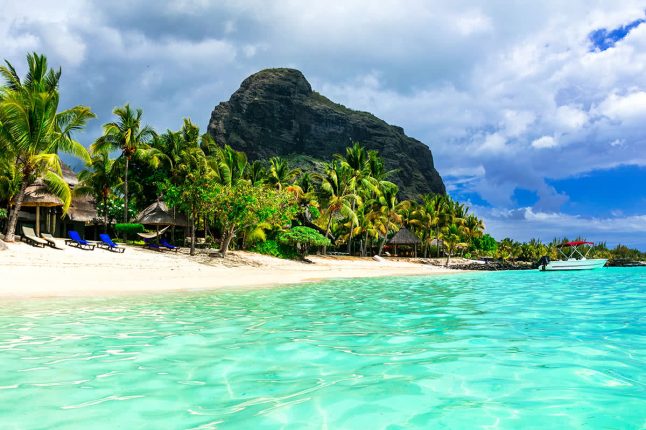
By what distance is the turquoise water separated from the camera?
330 cm

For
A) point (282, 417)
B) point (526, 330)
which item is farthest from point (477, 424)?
point (526, 330)

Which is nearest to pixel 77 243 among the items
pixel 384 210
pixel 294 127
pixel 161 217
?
pixel 161 217

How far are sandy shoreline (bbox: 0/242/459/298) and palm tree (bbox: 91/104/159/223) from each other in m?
11.2

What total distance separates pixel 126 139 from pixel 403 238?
1291 inches

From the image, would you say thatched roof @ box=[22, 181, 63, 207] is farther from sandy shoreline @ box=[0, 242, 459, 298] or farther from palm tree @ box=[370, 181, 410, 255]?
palm tree @ box=[370, 181, 410, 255]

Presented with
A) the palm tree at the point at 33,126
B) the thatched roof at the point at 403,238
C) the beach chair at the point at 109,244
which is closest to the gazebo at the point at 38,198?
the palm tree at the point at 33,126

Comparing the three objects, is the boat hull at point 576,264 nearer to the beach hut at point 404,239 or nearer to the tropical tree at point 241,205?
the beach hut at point 404,239

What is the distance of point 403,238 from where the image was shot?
53500mm

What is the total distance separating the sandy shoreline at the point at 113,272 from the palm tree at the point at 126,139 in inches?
440

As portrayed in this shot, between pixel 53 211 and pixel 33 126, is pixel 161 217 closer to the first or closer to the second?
pixel 53 211

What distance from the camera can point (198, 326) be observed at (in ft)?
24.7

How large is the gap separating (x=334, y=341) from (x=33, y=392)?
3.58 meters

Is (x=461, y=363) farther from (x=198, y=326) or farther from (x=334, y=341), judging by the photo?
(x=198, y=326)

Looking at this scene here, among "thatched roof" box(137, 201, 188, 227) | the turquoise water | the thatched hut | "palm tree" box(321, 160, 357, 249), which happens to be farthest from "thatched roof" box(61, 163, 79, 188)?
the turquoise water
